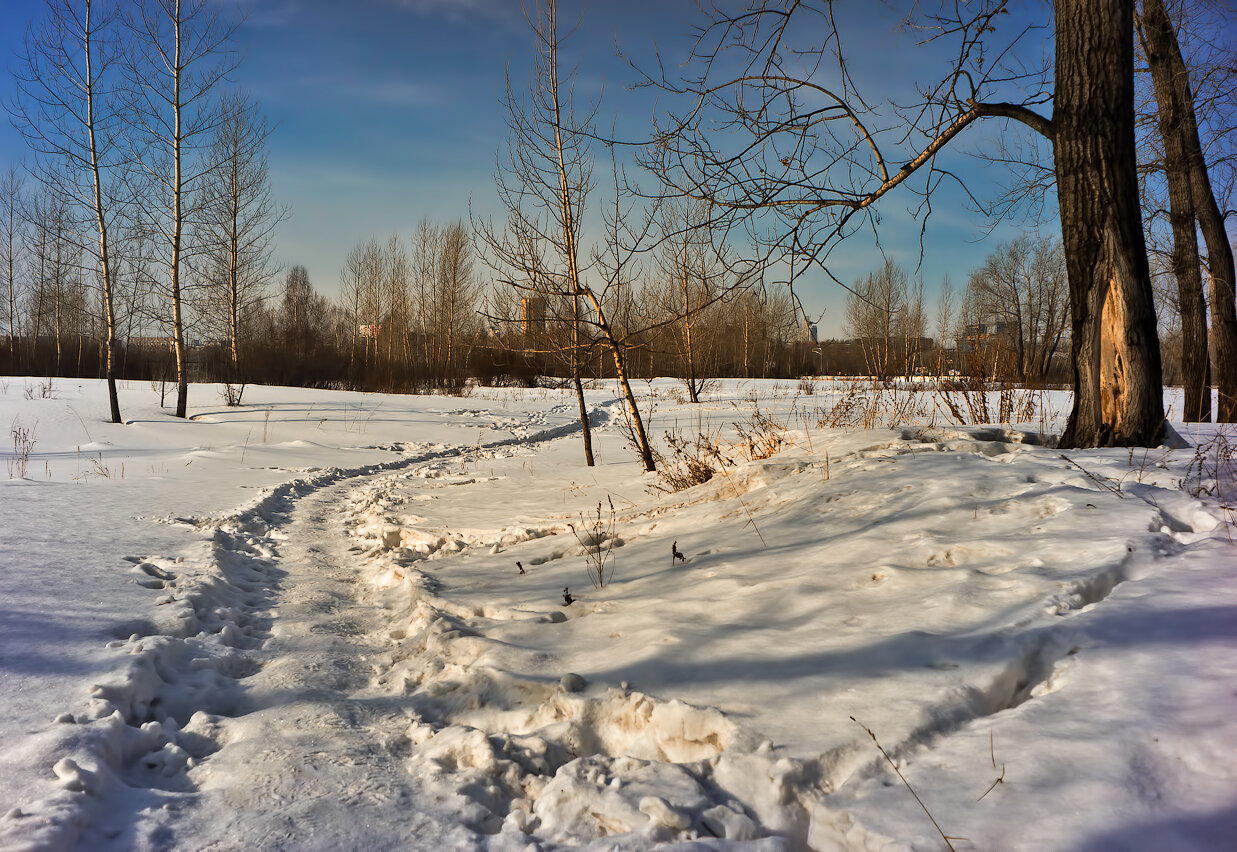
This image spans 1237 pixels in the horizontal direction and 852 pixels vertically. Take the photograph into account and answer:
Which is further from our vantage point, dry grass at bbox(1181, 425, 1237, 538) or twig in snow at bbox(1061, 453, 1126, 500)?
twig in snow at bbox(1061, 453, 1126, 500)

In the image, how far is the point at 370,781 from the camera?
80.0 inches

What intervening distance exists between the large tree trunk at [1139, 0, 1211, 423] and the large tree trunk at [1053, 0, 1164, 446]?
20.1 feet

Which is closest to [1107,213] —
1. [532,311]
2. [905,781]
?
[905,781]

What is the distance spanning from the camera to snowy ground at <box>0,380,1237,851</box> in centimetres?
167

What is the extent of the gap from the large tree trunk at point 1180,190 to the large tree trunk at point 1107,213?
6122mm

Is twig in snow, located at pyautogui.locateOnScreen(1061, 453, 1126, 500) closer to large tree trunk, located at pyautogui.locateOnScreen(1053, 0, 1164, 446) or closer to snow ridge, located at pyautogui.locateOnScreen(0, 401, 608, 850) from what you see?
large tree trunk, located at pyautogui.locateOnScreen(1053, 0, 1164, 446)

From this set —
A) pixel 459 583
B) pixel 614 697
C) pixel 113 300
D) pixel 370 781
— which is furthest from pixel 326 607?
pixel 113 300

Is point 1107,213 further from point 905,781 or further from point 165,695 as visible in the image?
point 165,695

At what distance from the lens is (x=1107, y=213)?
444cm

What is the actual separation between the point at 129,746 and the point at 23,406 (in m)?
13.5

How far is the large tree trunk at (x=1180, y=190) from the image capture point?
9117 mm

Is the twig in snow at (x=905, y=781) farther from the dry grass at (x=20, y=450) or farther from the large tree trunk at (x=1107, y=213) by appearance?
the dry grass at (x=20, y=450)

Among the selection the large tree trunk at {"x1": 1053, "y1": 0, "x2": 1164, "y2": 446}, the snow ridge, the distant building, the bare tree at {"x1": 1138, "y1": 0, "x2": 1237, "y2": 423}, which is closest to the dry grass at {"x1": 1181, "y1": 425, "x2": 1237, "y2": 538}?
the large tree trunk at {"x1": 1053, "y1": 0, "x2": 1164, "y2": 446}

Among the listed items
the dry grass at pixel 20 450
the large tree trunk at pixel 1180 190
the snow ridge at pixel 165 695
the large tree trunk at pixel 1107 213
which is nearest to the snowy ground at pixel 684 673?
the snow ridge at pixel 165 695
